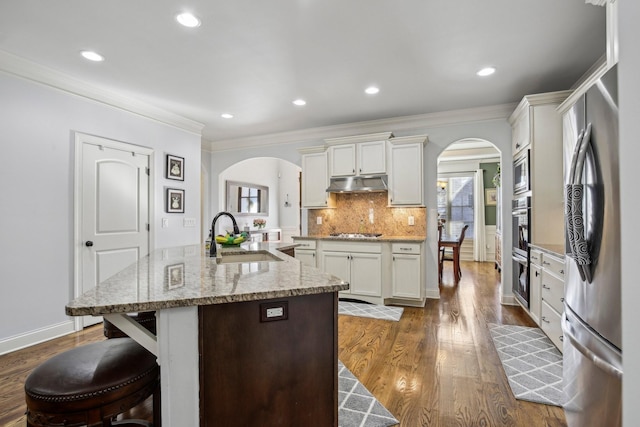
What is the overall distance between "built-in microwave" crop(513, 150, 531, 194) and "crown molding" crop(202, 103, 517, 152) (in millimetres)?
716

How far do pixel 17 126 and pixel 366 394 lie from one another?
12.0 feet

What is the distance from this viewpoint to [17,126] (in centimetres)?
277

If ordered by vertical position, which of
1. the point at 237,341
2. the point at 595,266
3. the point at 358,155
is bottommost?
the point at 237,341

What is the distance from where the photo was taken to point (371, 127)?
4688mm

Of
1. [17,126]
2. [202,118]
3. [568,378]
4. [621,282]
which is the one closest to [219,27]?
[17,126]

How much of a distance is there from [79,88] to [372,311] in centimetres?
404

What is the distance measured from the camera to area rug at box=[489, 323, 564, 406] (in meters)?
2.01

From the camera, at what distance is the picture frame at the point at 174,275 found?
1.28m

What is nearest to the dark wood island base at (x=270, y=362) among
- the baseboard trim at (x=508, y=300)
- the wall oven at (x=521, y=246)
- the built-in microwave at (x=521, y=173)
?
the wall oven at (x=521, y=246)

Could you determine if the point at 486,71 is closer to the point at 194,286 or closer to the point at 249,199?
the point at 194,286

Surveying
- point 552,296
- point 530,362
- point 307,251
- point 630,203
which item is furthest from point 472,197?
point 630,203

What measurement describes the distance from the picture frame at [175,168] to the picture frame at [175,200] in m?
0.18

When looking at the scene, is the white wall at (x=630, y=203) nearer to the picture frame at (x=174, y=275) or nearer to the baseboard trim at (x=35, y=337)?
the picture frame at (x=174, y=275)

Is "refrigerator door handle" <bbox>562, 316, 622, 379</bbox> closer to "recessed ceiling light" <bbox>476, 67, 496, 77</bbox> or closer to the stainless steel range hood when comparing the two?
"recessed ceiling light" <bbox>476, 67, 496, 77</bbox>
